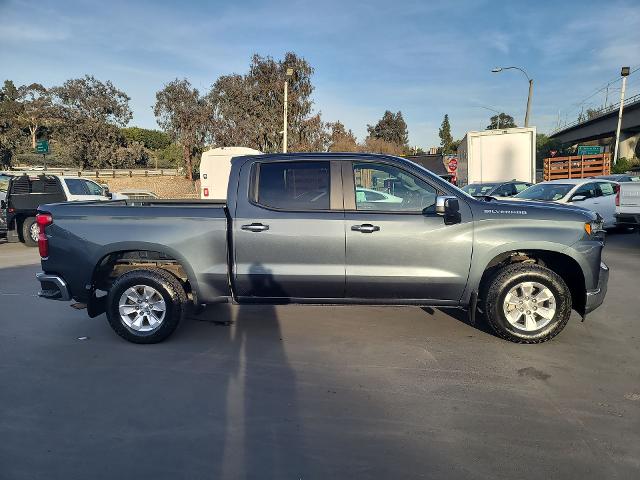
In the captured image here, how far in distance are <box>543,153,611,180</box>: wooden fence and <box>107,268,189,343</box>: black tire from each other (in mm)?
26485

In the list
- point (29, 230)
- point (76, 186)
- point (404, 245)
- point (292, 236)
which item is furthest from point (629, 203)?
point (29, 230)

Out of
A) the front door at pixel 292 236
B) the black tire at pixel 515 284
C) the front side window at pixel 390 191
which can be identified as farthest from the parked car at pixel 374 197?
the black tire at pixel 515 284

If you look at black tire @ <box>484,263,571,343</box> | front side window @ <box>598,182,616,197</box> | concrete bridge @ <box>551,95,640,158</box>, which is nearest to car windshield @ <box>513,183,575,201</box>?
front side window @ <box>598,182,616,197</box>

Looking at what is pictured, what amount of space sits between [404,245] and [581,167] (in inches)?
1021

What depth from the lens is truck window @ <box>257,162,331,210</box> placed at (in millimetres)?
Answer: 4633

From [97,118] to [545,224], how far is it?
49.2 m

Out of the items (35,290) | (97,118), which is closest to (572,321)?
(35,290)

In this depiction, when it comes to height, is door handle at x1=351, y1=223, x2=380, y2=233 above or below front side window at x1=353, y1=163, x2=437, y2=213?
below

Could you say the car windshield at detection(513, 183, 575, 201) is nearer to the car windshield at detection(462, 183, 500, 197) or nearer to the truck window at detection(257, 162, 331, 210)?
the car windshield at detection(462, 183, 500, 197)

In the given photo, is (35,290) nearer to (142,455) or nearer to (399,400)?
(142,455)

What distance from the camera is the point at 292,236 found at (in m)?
4.53

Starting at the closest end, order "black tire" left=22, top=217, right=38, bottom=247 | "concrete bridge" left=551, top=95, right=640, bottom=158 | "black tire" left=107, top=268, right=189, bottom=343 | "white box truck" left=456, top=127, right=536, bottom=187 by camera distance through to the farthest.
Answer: "black tire" left=107, top=268, right=189, bottom=343 < "black tire" left=22, top=217, right=38, bottom=247 < "white box truck" left=456, top=127, right=536, bottom=187 < "concrete bridge" left=551, top=95, right=640, bottom=158

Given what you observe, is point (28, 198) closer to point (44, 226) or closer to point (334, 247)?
point (44, 226)

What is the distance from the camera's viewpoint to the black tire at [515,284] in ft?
14.9
